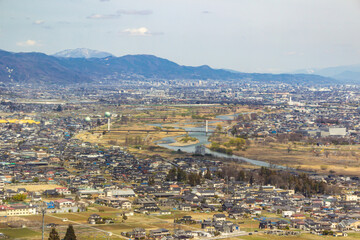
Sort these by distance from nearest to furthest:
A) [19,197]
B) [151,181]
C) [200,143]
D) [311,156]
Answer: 1. [19,197]
2. [151,181]
3. [311,156]
4. [200,143]

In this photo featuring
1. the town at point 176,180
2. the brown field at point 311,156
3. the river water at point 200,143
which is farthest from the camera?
the river water at point 200,143

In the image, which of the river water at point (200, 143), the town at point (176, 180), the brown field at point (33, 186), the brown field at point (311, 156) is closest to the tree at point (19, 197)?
the town at point (176, 180)

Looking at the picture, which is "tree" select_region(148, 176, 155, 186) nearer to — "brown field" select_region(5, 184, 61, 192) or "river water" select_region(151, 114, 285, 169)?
"brown field" select_region(5, 184, 61, 192)

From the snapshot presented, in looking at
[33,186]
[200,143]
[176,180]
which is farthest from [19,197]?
[200,143]

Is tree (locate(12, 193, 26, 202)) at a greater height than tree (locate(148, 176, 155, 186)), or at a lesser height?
greater

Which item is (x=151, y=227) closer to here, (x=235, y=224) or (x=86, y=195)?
(x=235, y=224)

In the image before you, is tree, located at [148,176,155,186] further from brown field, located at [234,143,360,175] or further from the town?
brown field, located at [234,143,360,175]

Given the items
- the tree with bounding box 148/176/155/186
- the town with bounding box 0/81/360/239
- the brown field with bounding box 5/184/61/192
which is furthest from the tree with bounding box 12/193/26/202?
the tree with bounding box 148/176/155/186

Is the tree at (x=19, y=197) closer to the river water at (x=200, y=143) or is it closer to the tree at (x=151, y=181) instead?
A: the tree at (x=151, y=181)

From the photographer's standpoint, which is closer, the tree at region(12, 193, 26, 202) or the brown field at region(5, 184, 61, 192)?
the tree at region(12, 193, 26, 202)

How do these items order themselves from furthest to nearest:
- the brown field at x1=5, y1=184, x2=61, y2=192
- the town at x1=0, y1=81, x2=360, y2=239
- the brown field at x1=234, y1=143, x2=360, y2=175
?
the brown field at x1=234, y1=143, x2=360, y2=175
the brown field at x1=5, y1=184, x2=61, y2=192
the town at x1=0, y1=81, x2=360, y2=239

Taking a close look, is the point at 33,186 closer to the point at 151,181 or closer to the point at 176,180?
the point at 151,181

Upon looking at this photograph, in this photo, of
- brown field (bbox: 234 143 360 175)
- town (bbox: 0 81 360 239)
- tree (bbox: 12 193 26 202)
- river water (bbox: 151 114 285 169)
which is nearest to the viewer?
town (bbox: 0 81 360 239)
